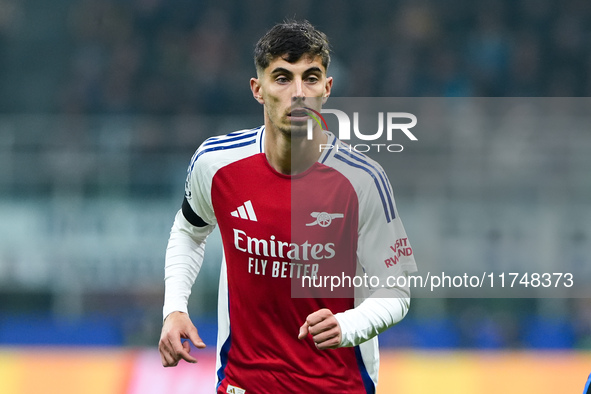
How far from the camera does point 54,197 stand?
764cm

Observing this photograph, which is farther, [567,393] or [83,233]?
[83,233]

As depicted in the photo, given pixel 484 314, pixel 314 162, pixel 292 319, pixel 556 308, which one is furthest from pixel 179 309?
pixel 556 308

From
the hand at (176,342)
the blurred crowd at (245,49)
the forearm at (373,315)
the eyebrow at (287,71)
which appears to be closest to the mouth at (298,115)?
the eyebrow at (287,71)

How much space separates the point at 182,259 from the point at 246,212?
16.7 inches

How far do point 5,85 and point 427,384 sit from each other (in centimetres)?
780

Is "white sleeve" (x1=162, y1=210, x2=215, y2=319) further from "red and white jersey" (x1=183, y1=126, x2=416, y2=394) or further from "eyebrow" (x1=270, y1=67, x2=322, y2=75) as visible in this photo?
"eyebrow" (x1=270, y1=67, x2=322, y2=75)

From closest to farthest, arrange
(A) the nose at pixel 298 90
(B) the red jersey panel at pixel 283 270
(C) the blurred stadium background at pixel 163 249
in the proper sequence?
(A) the nose at pixel 298 90, (B) the red jersey panel at pixel 283 270, (C) the blurred stadium background at pixel 163 249

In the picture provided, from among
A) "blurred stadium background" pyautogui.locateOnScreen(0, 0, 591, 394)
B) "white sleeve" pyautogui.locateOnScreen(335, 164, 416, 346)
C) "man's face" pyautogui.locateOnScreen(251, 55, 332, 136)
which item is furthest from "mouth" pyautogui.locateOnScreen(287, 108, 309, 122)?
"blurred stadium background" pyautogui.locateOnScreen(0, 0, 591, 394)

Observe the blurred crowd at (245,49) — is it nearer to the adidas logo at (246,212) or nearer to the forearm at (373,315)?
the adidas logo at (246,212)

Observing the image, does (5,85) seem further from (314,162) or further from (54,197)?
(314,162)

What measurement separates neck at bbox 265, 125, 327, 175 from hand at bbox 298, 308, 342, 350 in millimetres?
775

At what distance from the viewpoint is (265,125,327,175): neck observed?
3461 millimetres

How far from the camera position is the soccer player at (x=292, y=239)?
11.0 ft

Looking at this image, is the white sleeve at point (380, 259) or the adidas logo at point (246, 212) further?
the adidas logo at point (246, 212)
